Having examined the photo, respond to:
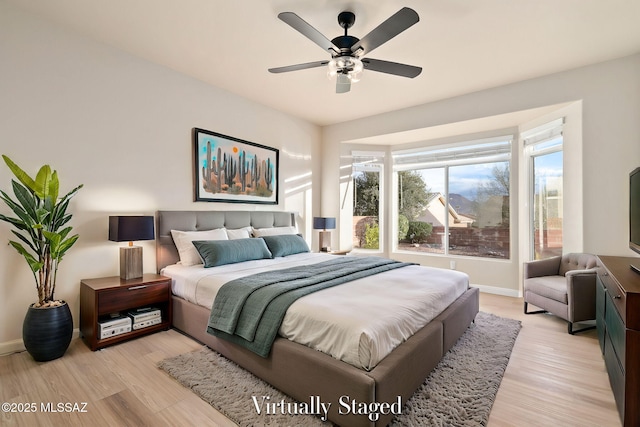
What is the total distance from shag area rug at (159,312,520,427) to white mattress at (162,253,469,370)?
1.32ft

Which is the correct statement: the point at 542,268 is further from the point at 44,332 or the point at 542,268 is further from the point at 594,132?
the point at 44,332

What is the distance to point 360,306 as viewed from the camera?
6.36ft

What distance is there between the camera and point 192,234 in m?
3.38

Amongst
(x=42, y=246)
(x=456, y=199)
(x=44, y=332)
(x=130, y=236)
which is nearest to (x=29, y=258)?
(x=42, y=246)

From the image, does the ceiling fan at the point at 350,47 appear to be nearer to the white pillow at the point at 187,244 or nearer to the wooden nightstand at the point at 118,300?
the white pillow at the point at 187,244

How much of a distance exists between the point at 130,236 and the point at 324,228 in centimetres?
281

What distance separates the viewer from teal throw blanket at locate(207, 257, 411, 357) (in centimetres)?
202

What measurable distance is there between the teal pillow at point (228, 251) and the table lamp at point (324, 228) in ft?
4.68

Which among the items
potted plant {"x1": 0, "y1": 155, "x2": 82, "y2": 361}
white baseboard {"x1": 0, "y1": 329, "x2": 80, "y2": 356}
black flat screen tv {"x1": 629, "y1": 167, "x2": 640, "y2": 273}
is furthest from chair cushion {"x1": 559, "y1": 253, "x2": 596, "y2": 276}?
white baseboard {"x1": 0, "y1": 329, "x2": 80, "y2": 356}

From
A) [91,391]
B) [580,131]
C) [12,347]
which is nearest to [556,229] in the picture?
[580,131]

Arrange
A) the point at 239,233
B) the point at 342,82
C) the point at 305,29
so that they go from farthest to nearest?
the point at 239,233
the point at 342,82
the point at 305,29

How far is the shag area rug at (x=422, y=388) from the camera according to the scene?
173 cm

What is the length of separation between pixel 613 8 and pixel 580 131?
135 cm

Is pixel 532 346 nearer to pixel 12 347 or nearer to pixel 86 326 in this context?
pixel 86 326
